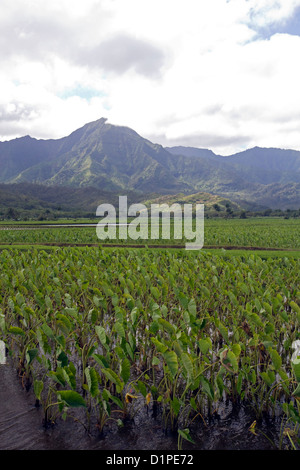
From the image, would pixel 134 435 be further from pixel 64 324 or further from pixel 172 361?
pixel 64 324

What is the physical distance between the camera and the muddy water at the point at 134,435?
413 centimetres

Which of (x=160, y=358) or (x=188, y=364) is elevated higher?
(x=188, y=364)

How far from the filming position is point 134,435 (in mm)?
4301

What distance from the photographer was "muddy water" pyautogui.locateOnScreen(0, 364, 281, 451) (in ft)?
13.5

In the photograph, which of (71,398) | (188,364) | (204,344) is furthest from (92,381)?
(204,344)

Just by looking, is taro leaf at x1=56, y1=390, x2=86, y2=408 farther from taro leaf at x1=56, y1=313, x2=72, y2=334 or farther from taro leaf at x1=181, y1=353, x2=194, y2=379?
taro leaf at x1=56, y1=313, x2=72, y2=334

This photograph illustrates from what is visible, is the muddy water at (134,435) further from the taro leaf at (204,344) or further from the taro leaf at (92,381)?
the taro leaf at (204,344)

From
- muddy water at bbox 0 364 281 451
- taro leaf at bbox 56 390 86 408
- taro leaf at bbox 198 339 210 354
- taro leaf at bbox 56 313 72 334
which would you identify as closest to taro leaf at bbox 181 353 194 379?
taro leaf at bbox 198 339 210 354

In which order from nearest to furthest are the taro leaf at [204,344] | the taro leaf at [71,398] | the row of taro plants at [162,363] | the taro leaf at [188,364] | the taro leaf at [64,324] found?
the taro leaf at [71,398] < the taro leaf at [188,364] < the row of taro plants at [162,363] < the taro leaf at [204,344] < the taro leaf at [64,324]

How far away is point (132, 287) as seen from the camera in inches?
309

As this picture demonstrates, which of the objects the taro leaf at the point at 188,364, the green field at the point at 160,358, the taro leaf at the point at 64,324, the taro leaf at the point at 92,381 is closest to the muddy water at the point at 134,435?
the green field at the point at 160,358
